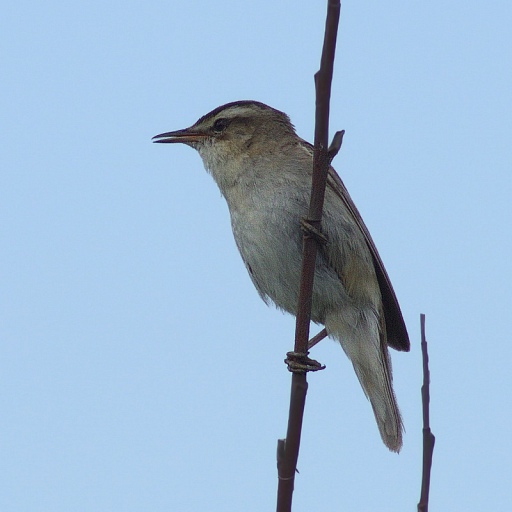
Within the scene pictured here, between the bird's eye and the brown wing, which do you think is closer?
the brown wing

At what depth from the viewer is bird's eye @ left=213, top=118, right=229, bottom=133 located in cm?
662

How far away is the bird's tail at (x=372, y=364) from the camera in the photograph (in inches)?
245

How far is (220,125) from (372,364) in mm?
2102

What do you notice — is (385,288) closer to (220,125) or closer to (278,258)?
(278,258)

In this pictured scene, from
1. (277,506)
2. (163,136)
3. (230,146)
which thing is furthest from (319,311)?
(277,506)

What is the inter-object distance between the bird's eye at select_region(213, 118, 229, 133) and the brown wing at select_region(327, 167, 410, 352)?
2.84ft

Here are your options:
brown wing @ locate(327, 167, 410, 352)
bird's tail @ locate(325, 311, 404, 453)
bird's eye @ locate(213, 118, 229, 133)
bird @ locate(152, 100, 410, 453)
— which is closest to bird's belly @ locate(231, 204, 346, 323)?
bird @ locate(152, 100, 410, 453)

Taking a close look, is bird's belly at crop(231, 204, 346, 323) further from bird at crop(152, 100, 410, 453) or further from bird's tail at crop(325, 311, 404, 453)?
bird's tail at crop(325, 311, 404, 453)

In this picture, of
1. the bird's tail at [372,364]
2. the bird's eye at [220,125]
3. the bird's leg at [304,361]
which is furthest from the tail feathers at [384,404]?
the bird's eye at [220,125]

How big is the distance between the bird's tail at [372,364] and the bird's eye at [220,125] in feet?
5.36

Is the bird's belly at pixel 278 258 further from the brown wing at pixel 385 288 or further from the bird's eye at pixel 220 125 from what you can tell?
the bird's eye at pixel 220 125

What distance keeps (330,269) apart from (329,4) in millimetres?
3069

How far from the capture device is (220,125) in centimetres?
664

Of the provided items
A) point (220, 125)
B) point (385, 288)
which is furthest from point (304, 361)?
point (220, 125)
